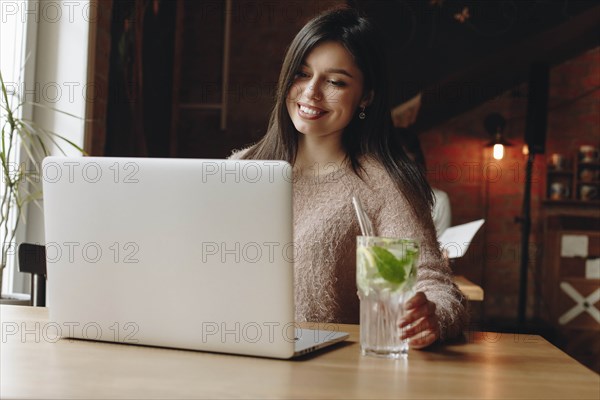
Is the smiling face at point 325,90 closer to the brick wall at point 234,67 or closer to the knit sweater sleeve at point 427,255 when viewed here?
the knit sweater sleeve at point 427,255

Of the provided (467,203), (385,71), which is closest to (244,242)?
(385,71)

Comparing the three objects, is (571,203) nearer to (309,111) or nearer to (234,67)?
(234,67)

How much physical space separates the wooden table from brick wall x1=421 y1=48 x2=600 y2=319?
6.25 meters

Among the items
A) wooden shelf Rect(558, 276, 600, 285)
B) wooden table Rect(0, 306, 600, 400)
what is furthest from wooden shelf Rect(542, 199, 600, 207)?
wooden table Rect(0, 306, 600, 400)

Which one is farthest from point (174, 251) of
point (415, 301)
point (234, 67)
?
point (234, 67)

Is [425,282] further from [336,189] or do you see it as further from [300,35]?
[300,35]

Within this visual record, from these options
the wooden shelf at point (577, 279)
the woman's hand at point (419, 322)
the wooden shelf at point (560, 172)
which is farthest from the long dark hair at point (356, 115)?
the wooden shelf at point (560, 172)

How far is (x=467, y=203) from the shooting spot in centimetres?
738

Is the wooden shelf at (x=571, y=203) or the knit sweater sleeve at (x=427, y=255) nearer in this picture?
the knit sweater sleeve at (x=427, y=255)

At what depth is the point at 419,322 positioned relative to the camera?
116 cm

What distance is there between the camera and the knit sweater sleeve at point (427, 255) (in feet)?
4.34

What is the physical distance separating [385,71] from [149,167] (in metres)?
0.88

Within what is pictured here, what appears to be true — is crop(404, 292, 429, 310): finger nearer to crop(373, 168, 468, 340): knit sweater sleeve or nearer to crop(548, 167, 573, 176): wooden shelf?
crop(373, 168, 468, 340): knit sweater sleeve

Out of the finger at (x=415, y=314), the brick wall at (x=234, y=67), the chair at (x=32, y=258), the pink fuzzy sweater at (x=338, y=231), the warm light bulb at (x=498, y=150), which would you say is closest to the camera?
the finger at (x=415, y=314)
